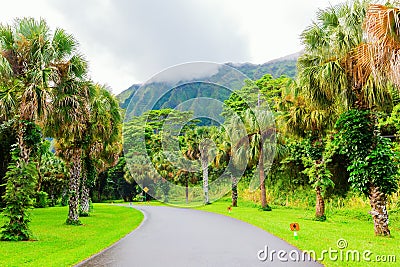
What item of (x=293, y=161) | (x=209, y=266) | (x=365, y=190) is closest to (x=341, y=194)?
(x=293, y=161)

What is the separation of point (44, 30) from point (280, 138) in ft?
60.5

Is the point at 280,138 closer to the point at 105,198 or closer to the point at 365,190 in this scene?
the point at 365,190

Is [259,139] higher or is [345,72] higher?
[345,72]

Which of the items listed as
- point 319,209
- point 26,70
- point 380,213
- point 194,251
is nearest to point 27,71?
point 26,70

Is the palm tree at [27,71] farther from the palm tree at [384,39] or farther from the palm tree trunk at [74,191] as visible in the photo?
the palm tree at [384,39]

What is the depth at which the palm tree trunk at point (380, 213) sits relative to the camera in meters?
10.6

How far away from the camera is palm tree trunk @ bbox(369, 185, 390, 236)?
10.6m

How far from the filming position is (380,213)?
1067 cm

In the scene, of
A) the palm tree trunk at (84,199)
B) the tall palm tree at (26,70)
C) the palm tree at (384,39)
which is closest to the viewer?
the palm tree at (384,39)

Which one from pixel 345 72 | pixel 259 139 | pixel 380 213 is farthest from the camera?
pixel 259 139

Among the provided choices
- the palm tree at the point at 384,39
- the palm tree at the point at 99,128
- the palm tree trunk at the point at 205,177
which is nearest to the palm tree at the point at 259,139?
the palm tree trunk at the point at 205,177

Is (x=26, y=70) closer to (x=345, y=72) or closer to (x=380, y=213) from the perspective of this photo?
(x=345, y=72)

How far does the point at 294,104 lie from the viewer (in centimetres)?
1758

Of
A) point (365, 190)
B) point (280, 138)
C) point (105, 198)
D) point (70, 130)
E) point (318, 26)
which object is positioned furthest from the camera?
point (105, 198)
